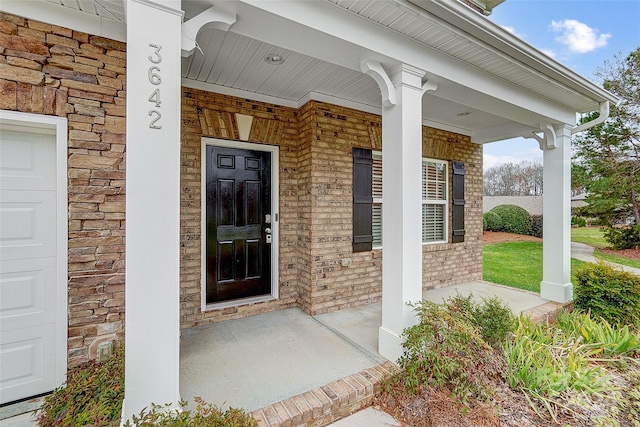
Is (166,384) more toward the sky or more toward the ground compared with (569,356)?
more toward the sky

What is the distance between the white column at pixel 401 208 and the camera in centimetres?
265

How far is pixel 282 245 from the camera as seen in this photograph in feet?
13.1

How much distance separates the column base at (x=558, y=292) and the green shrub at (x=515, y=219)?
382 inches

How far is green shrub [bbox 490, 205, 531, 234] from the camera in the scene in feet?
41.7

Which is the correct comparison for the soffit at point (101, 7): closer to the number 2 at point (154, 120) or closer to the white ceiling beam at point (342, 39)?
the white ceiling beam at point (342, 39)

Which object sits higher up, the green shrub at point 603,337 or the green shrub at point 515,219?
the green shrub at point 515,219

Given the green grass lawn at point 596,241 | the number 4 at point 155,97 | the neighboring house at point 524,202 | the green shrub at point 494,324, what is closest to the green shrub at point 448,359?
the green shrub at point 494,324

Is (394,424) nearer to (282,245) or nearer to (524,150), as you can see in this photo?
(282,245)

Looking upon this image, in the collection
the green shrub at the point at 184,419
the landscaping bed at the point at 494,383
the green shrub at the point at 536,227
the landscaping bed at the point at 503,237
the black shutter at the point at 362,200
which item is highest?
the black shutter at the point at 362,200

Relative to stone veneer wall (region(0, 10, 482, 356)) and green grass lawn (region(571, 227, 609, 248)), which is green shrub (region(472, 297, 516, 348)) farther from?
green grass lawn (region(571, 227, 609, 248))

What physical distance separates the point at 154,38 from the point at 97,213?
5.15 ft

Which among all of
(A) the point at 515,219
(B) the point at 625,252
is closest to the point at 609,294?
(B) the point at 625,252

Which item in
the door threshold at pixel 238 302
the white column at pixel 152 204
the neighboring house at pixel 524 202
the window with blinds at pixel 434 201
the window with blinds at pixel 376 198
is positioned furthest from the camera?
the neighboring house at pixel 524 202

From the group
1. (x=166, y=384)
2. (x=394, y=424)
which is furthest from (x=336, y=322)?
(x=166, y=384)
